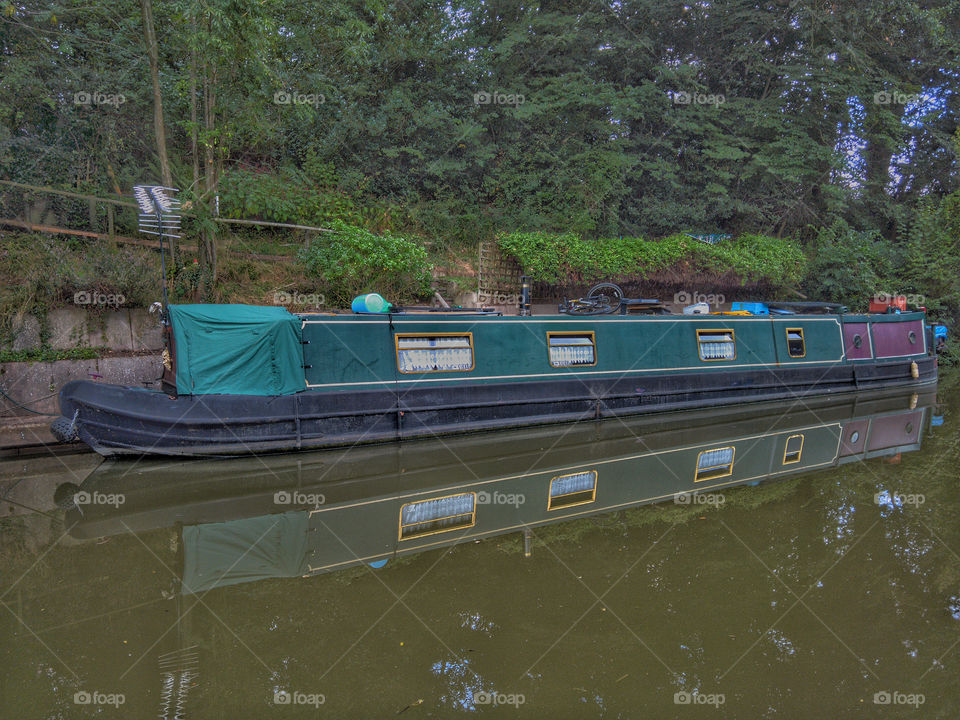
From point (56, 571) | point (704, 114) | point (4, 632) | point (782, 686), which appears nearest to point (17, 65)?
point (56, 571)

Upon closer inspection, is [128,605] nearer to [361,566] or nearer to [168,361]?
[361,566]

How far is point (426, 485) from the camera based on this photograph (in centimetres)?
623

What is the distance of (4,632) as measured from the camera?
361 centimetres

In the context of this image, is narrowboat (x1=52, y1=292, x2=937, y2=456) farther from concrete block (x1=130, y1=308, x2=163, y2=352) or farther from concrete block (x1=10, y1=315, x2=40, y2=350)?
concrete block (x1=10, y1=315, x2=40, y2=350)

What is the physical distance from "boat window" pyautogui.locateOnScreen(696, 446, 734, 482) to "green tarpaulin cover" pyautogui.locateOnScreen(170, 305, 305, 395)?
15.7 feet

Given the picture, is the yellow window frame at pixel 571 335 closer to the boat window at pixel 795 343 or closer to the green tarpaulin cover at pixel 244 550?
the boat window at pixel 795 343
